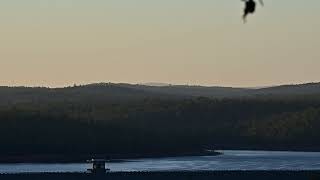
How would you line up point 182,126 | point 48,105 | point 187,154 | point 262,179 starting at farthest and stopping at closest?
point 48,105 → point 182,126 → point 187,154 → point 262,179

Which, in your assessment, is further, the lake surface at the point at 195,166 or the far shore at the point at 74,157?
the far shore at the point at 74,157

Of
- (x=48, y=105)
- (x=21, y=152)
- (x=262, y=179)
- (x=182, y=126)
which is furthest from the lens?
(x=48, y=105)

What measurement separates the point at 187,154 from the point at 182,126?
1312 inches

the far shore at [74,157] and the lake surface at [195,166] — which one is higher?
the far shore at [74,157]

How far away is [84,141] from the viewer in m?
97.8

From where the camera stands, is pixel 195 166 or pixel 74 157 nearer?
pixel 195 166

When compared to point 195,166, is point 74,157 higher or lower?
higher

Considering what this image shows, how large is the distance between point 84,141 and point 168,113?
37113 millimetres

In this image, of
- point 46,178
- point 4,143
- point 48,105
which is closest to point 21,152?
point 4,143

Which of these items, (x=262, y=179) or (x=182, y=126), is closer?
(x=262, y=179)

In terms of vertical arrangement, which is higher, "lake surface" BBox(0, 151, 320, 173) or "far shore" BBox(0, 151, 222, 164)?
"far shore" BBox(0, 151, 222, 164)

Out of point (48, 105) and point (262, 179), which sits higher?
point (48, 105)

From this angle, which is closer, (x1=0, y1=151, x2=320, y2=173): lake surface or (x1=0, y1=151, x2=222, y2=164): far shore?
(x1=0, y1=151, x2=320, y2=173): lake surface

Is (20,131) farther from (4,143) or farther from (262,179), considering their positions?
(262,179)
